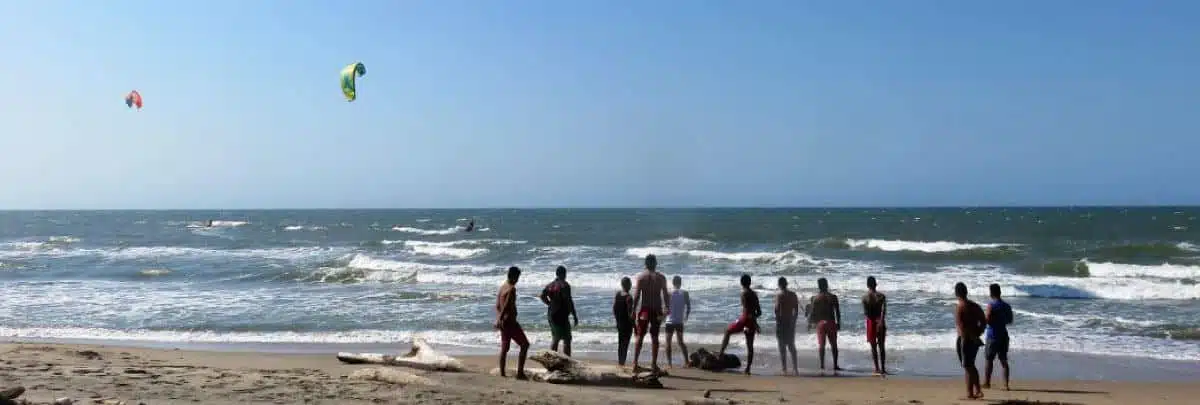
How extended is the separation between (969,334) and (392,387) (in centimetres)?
534

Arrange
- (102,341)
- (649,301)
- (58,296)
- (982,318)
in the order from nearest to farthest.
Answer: (982,318), (649,301), (102,341), (58,296)

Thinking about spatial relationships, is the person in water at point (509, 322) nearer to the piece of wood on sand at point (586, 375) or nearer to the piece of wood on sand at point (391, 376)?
the piece of wood on sand at point (586, 375)

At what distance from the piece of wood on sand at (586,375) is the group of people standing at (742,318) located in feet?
0.91

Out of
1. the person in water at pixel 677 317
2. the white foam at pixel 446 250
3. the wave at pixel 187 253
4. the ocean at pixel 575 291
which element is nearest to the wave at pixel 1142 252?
the ocean at pixel 575 291

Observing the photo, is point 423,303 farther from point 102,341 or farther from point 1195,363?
point 1195,363

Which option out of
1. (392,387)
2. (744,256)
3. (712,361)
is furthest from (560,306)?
(744,256)

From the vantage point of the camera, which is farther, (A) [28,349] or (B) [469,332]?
(B) [469,332]

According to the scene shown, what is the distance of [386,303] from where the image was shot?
17547 mm

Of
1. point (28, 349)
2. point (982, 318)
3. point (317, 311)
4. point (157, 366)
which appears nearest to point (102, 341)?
point (28, 349)

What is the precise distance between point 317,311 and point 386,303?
1.68m

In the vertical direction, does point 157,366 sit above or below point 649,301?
below

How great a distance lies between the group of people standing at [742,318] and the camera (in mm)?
8352

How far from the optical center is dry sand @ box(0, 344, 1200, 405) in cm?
689

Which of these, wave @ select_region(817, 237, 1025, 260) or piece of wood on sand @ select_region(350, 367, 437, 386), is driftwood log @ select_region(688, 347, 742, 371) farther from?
wave @ select_region(817, 237, 1025, 260)
